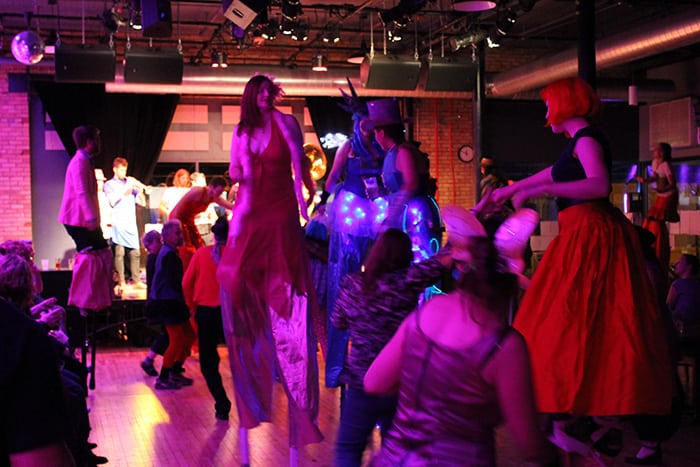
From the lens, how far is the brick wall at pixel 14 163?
48.1ft

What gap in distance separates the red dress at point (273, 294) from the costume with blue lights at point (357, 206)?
77cm

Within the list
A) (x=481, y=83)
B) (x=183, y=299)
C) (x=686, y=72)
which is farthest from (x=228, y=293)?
(x=686, y=72)

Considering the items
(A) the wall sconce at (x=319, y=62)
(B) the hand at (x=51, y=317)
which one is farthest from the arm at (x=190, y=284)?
(A) the wall sconce at (x=319, y=62)

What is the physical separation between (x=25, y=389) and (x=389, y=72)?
11681 millimetres

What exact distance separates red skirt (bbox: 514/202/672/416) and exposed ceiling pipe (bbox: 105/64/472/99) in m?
10.0

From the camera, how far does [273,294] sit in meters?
4.70

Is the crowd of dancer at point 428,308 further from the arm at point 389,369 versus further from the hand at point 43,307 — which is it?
the hand at point 43,307

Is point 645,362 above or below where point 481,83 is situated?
below

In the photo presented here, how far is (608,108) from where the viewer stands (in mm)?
17250

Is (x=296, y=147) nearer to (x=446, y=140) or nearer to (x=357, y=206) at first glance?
(x=357, y=206)

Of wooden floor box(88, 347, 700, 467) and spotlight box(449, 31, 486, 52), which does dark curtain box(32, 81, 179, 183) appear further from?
wooden floor box(88, 347, 700, 467)

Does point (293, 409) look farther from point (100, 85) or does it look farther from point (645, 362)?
point (100, 85)

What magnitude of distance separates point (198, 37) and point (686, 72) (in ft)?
27.1

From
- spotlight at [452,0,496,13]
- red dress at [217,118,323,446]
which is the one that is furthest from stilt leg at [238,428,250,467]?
spotlight at [452,0,496,13]
